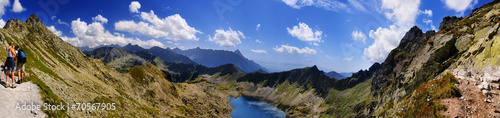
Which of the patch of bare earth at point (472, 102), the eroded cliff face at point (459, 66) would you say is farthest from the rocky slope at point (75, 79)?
the eroded cliff face at point (459, 66)

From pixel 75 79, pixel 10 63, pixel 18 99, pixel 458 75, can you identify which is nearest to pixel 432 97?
pixel 458 75

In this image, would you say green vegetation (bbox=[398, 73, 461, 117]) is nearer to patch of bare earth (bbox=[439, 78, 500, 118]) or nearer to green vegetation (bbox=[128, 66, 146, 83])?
patch of bare earth (bbox=[439, 78, 500, 118])

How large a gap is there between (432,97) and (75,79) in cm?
9633

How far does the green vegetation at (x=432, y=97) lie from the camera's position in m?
41.0

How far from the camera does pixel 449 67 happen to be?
2085 inches

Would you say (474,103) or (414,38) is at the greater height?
(414,38)

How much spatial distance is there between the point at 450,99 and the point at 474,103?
482 cm

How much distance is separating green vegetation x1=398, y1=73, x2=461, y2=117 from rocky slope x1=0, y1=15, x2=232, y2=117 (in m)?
67.9

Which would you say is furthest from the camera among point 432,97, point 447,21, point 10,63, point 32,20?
point 447,21

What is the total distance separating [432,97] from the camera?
45.6m

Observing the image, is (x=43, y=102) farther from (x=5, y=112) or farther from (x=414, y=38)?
(x=414, y=38)

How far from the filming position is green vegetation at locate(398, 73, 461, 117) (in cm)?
4100

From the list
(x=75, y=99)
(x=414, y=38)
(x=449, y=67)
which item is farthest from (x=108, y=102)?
(x=414, y=38)

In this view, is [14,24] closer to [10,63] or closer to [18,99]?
[18,99]
